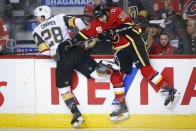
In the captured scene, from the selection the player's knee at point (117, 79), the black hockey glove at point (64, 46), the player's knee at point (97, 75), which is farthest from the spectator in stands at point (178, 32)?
the black hockey glove at point (64, 46)

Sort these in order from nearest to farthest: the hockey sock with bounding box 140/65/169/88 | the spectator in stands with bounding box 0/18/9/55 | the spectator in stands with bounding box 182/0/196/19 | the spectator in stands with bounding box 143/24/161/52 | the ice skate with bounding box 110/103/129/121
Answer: the hockey sock with bounding box 140/65/169/88
the ice skate with bounding box 110/103/129/121
the spectator in stands with bounding box 143/24/161/52
the spectator in stands with bounding box 0/18/9/55
the spectator in stands with bounding box 182/0/196/19

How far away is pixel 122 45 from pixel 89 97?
26.7 inches

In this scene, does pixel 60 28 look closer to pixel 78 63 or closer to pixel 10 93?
pixel 78 63

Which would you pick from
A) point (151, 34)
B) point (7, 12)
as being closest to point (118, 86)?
point (151, 34)

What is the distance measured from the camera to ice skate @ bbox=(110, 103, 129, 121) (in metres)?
7.50

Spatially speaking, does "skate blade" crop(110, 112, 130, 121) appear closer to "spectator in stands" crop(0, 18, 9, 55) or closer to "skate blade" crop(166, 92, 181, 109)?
"skate blade" crop(166, 92, 181, 109)

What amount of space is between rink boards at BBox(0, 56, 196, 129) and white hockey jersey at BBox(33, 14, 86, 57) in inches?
5.9

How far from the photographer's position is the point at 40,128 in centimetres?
766

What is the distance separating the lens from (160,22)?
803 centimetres

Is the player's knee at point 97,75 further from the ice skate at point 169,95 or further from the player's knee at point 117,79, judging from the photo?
the ice skate at point 169,95

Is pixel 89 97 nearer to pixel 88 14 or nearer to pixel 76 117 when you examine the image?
pixel 76 117

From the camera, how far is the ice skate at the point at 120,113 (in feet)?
24.6

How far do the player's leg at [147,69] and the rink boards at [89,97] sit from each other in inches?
4.3

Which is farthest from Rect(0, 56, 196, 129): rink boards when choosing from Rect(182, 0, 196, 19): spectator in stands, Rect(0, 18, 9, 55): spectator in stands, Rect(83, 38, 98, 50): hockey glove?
Rect(182, 0, 196, 19): spectator in stands
